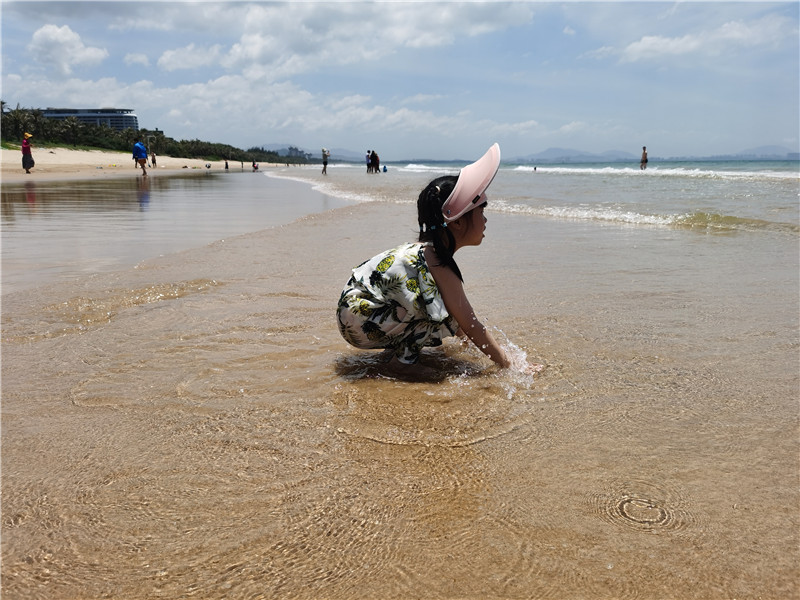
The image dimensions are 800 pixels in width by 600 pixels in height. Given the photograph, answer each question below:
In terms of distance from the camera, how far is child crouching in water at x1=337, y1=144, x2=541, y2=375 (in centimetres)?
254

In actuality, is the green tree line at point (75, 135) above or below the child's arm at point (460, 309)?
above

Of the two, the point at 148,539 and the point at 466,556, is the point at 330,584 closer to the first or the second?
the point at 466,556

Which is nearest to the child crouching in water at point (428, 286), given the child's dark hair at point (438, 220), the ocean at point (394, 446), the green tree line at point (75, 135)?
the child's dark hair at point (438, 220)

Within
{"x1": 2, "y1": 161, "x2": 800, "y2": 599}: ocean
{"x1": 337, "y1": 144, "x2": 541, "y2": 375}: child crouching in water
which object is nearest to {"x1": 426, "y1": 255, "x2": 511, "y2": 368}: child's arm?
{"x1": 337, "y1": 144, "x2": 541, "y2": 375}: child crouching in water

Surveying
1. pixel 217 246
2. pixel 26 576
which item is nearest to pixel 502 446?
pixel 26 576

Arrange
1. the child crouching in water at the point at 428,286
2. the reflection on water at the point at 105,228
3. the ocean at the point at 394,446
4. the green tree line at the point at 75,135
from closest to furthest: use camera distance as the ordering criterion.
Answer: the ocean at the point at 394,446
the child crouching in water at the point at 428,286
the reflection on water at the point at 105,228
the green tree line at the point at 75,135

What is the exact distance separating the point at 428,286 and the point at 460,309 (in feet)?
0.61

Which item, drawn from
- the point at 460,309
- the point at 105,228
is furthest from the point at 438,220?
the point at 105,228

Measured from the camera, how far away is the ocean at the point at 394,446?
4.37 ft

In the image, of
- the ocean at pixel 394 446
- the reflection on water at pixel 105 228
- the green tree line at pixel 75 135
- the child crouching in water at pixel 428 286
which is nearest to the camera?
the ocean at pixel 394 446

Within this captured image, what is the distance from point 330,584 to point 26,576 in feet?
2.37

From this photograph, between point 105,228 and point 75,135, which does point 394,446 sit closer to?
point 105,228

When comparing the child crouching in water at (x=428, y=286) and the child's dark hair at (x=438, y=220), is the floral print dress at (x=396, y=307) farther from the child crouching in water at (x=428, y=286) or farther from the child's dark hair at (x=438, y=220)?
the child's dark hair at (x=438, y=220)

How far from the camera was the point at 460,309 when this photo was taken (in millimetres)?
2582
